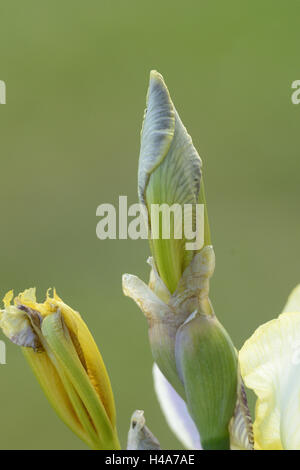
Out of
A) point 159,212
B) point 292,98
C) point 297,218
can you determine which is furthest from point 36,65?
point 159,212

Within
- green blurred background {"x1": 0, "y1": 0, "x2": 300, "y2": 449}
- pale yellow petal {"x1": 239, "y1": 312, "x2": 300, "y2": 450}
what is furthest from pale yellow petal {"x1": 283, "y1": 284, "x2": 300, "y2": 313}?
green blurred background {"x1": 0, "y1": 0, "x2": 300, "y2": 449}

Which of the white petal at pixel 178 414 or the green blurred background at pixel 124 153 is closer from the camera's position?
the white petal at pixel 178 414

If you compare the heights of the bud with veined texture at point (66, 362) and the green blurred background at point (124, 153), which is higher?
the green blurred background at point (124, 153)

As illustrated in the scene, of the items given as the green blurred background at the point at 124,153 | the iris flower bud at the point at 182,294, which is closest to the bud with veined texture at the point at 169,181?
the iris flower bud at the point at 182,294

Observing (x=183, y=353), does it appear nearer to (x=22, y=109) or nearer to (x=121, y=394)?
(x=121, y=394)

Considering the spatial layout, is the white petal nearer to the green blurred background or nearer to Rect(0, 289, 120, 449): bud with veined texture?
Rect(0, 289, 120, 449): bud with veined texture

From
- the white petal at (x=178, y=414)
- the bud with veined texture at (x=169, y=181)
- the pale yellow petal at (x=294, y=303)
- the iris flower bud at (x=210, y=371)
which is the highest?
the bud with veined texture at (x=169, y=181)

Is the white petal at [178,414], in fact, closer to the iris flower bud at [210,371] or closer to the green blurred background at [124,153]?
the iris flower bud at [210,371]
